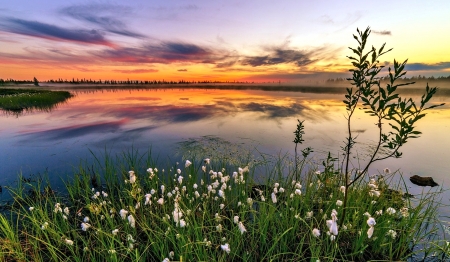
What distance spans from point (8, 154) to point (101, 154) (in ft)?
15.4

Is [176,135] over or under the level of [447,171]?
over

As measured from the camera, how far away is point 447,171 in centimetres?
901

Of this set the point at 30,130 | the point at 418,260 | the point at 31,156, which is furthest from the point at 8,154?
the point at 418,260

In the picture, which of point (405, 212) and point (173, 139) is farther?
point (173, 139)

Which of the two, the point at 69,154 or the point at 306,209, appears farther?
the point at 69,154

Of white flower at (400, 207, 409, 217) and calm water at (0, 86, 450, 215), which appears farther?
calm water at (0, 86, 450, 215)

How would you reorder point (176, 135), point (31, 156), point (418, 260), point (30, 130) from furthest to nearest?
point (30, 130) → point (176, 135) → point (31, 156) → point (418, 260)

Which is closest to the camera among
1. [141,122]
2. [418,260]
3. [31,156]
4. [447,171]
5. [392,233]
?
[392,233]

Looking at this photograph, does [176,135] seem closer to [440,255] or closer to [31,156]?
[31,156]

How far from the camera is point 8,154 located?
10.5m

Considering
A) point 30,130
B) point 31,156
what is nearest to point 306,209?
point 31,156

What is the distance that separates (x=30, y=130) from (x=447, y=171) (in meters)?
25.0

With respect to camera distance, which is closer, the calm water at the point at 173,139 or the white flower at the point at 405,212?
the white flower at the point at 405,212

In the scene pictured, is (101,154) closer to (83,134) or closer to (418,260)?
(83,134)
